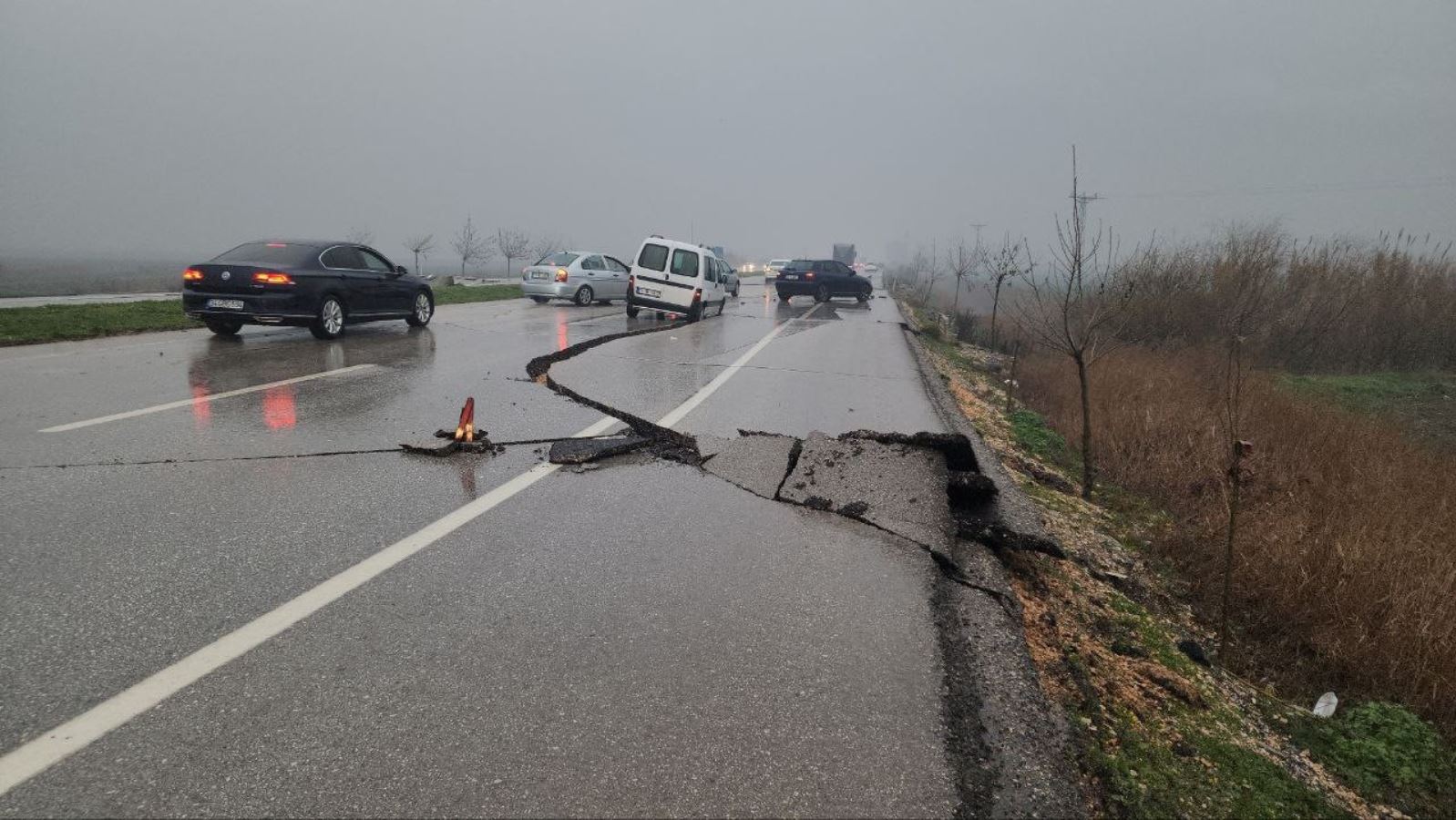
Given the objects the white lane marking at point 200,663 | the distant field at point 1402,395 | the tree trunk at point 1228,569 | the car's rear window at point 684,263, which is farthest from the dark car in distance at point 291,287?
the distant field at point 1402,395

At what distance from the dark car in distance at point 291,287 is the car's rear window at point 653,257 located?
6.45 meters

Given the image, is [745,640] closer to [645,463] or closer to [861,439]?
[645,463]

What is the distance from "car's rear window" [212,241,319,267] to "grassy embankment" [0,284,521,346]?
2131 mm

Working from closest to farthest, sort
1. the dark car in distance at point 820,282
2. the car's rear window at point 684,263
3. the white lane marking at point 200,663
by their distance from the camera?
the white lane marking at point 200,663 < the car's rear window at point 684,263 < the dark car in distance at point 820,282

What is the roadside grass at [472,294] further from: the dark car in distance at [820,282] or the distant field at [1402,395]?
the distant field at [1402,395]

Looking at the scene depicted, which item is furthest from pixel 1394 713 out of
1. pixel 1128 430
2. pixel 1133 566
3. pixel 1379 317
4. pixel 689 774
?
pixel 1379 317

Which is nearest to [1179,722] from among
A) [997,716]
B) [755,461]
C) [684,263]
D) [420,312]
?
[997,716]

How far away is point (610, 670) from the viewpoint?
282cm

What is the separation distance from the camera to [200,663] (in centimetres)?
271

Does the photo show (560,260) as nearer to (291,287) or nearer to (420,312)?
(420,312)

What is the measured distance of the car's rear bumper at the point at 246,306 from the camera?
10.9 m

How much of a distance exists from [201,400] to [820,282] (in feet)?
83.3

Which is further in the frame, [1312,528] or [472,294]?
[472,294]

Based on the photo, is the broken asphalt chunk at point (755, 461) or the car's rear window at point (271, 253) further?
the car's rear window at point (271, 253)
